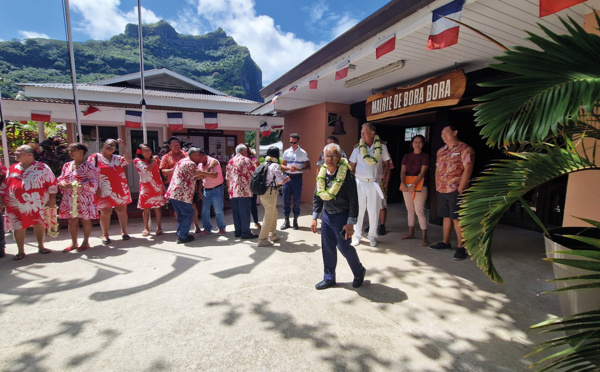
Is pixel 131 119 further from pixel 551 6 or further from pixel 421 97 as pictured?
pixel 551 6

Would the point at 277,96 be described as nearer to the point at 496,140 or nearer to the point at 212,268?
Result: the point at 212,268

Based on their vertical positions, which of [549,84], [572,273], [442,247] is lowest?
[442,247]

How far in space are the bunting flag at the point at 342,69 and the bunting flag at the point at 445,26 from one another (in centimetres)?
163

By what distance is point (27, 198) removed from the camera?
159 inches

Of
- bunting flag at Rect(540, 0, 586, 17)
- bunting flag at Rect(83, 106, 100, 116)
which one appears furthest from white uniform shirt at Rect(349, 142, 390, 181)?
bunting flag at Rect(83, 106, 100, 116)

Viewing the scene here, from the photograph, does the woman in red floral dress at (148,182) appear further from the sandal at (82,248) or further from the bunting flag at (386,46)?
the bunting flag at (386,46)

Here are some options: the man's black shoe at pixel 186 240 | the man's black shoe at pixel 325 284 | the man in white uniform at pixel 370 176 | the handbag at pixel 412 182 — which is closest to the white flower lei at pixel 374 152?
the man in white uniform at pixel 370 176

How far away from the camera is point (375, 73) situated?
4.86m

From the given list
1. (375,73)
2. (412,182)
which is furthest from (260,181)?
(375,73)

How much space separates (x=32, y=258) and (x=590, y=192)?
6816 mm

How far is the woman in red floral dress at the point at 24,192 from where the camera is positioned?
4.00 m

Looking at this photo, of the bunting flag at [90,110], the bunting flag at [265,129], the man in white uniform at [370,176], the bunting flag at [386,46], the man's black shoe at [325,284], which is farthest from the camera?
the bunting flag at [265,129]

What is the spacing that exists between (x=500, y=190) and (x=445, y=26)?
5.68ft

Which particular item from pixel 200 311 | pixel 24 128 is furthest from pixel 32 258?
pixel 24 128
